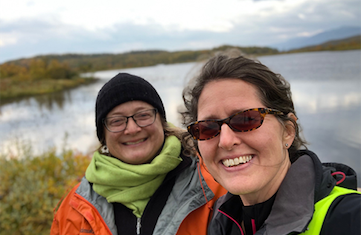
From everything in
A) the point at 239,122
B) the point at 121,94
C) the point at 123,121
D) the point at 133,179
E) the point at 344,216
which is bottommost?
the point at 133,179

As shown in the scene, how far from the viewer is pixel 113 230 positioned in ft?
6.48

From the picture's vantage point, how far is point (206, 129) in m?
1.45

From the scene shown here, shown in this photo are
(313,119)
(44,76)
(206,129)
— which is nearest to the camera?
(206,129)

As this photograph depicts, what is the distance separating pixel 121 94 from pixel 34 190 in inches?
165

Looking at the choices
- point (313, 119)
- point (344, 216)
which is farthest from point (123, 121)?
point (313, 119)

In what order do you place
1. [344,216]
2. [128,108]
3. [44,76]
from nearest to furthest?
[344,216], [128,108], [44,76]

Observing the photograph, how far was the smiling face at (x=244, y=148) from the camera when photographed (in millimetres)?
1297

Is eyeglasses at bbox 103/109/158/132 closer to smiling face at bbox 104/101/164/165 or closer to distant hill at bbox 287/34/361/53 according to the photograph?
smiling face at bbox 104/101/164/165

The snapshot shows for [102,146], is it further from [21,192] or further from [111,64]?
[111,64]

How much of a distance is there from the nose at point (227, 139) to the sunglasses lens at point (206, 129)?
59 millimetres

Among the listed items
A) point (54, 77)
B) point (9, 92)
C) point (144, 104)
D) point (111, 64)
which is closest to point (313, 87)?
point (144, 104)

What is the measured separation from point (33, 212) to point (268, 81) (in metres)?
4.99

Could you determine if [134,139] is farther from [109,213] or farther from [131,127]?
[109,213]

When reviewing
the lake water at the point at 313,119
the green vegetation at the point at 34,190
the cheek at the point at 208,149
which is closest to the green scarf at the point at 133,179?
the lake water at the point at 313,119
